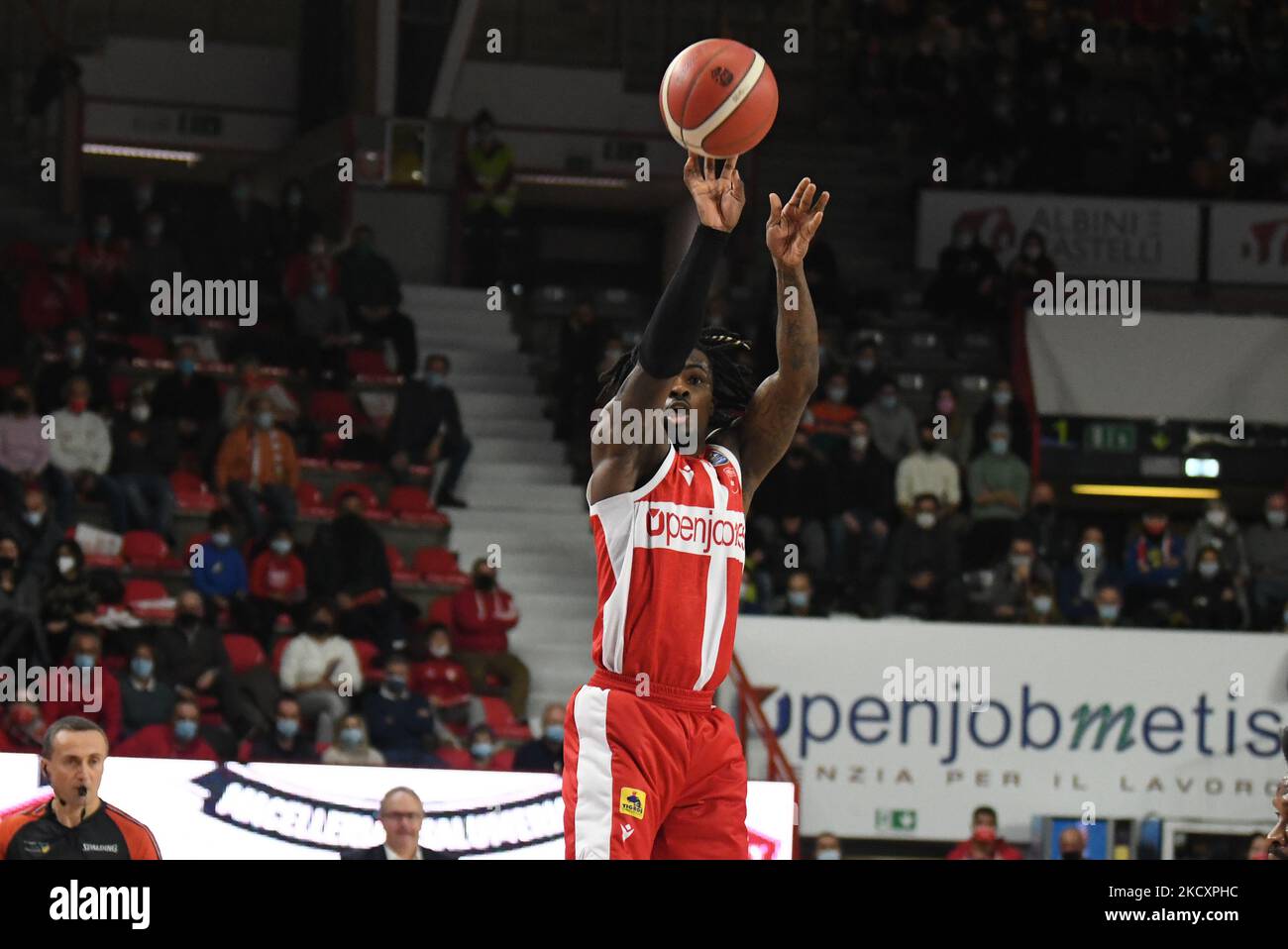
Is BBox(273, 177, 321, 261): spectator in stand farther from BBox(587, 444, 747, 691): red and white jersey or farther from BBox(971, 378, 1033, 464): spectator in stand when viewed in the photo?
BBox(587, 444, 747, 691): red and white jersey

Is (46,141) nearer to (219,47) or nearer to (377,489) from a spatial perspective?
(219,47)

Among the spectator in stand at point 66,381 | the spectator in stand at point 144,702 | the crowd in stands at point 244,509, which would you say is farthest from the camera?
the spectator in stand at point 66,381

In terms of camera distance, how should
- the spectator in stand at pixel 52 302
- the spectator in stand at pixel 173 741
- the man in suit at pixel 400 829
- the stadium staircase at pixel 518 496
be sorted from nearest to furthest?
1. the man in suit at pixel 400 829
2. the spectator in stand at pixel 173 741
3. the stadium staircase at pixel 518 496
4. the spectator in stand at pixel 52 302

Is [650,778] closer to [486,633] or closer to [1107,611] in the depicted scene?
[486,633]

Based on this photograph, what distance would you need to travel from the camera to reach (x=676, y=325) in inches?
174

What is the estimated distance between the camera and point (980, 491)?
581 inches

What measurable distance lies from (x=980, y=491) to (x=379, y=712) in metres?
5.10

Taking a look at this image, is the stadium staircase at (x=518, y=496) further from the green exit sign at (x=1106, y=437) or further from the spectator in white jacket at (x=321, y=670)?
the green exit sign at (x=1106, y=437)

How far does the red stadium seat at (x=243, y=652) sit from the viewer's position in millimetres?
12125

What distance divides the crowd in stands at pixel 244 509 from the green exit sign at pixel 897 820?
7.08 ft

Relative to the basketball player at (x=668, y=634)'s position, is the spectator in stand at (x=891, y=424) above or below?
above
